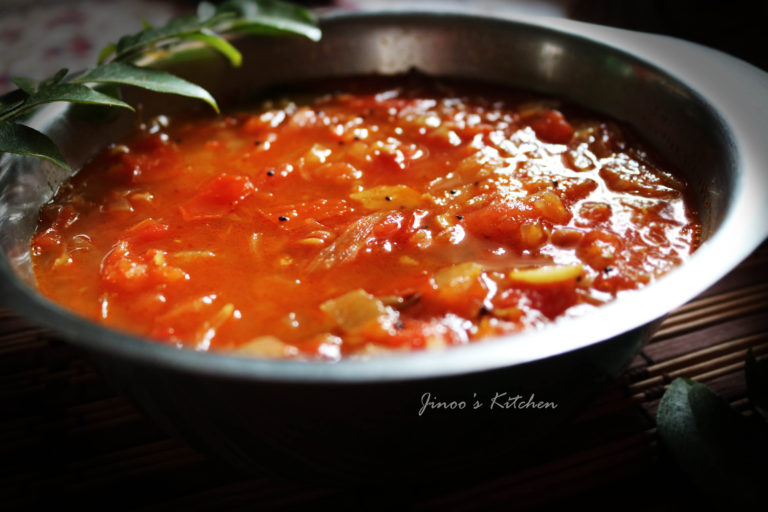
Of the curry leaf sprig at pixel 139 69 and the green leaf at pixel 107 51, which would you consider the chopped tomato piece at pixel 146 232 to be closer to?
the curry leaf sprig at pixel 139 69

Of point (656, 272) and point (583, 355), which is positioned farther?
point (656, 272)

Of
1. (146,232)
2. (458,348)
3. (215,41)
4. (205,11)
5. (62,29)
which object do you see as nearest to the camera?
(458,348)

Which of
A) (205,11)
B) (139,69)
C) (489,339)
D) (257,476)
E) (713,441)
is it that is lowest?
(257,476)

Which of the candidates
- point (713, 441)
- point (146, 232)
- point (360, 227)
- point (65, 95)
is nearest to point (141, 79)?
point (65, 95)

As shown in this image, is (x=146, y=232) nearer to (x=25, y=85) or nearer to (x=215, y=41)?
(x=25, y=85)

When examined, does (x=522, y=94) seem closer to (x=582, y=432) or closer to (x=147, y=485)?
(x=582, y=432)

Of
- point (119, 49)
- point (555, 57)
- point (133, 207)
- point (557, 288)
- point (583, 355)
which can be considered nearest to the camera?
point (583, 355)

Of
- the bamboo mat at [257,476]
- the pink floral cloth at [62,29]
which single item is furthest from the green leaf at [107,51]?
the pink floral cloth at [62,29]

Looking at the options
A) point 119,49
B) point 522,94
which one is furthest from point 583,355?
point 119,49
